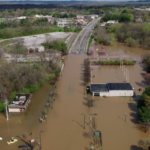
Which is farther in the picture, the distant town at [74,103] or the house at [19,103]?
the house at [19,103]

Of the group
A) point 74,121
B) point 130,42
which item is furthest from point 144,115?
point 130,42

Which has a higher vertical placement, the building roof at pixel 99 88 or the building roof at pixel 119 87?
the building roof at pixel 119 87

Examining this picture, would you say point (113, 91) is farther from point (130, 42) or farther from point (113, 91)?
point (130, 42)

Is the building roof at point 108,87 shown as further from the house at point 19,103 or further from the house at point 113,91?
the house at point 19,103

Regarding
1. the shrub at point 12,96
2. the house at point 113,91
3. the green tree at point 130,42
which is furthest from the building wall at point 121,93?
the green tree at point 130,42

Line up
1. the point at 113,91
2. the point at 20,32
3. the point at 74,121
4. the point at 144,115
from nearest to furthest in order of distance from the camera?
the point at 144,115
the point at 74,121
the point at 113,91
the point at 20,32

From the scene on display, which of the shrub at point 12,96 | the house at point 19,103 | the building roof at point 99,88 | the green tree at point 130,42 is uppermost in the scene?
the green tree at point 130,42

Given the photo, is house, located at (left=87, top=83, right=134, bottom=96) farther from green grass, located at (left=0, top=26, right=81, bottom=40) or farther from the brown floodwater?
→ green grass, located at (left=0, top=26, right=81, bottom=40)
